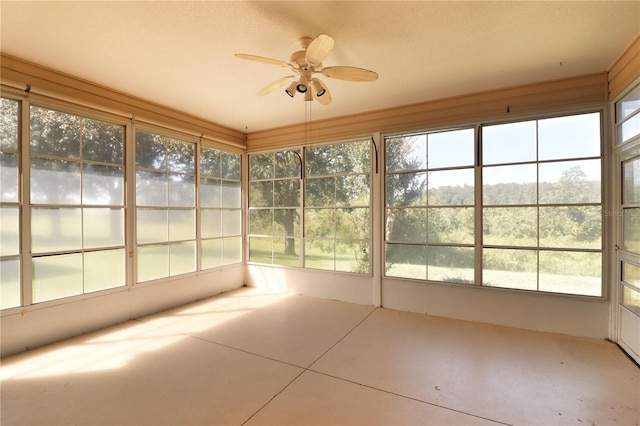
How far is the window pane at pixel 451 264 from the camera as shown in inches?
147

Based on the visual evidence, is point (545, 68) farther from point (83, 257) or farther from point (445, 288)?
point (83, 257)

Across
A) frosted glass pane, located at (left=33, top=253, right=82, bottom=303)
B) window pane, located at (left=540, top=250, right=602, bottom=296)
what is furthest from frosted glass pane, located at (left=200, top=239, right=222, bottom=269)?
window pane, located at (left=540, top=250, right=602, bottom=296)

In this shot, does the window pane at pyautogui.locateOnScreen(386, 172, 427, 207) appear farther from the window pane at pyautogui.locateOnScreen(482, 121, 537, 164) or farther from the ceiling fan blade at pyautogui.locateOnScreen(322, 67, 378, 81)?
the ceiling fan blade at pyautogui.locateOnScreen(322, 67, 378, 81)

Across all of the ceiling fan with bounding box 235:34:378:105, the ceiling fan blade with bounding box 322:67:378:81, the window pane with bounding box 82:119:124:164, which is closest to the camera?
the ceiling fan with bounding box 235:34:378:105

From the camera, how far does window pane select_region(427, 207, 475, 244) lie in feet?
12.2

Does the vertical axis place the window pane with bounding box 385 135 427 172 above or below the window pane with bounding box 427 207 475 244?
above

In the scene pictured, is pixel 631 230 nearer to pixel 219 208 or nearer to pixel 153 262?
pixel 219 208

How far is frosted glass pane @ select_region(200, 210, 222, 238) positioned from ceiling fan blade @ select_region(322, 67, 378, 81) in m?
3.31

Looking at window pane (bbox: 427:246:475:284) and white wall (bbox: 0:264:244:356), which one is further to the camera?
window pane (bbox: 427:246:475:284)

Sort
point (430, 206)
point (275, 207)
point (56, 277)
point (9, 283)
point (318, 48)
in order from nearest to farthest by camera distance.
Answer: point (318, 48)
point (9, 283)
point (56, 277)
point (430, 206)
point (275, 207)

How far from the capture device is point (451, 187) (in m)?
3.84

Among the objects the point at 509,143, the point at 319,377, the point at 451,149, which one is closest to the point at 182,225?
the point at 319,377

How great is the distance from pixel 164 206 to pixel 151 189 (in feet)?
0.98

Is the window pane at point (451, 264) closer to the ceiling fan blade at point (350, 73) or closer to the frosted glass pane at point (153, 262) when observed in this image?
the ceiling fan blade at point (350, 73)
